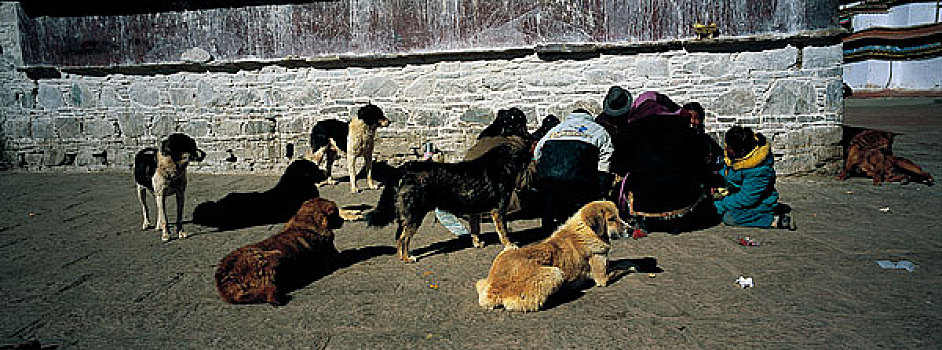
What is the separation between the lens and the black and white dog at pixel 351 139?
30.5 ft

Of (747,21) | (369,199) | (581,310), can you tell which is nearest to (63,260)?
(369,199)

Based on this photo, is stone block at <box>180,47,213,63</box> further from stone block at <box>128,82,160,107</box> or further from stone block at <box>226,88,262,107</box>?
stone block at <box>128,82,160,107</box>

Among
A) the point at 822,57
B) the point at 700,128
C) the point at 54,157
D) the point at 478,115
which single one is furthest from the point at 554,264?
the point at 54,157

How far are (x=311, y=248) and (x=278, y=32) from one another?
22.1 feet

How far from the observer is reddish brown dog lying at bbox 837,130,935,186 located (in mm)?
8742

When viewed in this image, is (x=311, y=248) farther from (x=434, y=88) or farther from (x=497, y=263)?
(x=434, y=88)

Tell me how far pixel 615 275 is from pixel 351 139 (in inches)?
219

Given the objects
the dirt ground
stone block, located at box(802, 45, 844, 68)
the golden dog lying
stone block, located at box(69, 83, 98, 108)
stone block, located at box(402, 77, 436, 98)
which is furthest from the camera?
stone block, located at box(69, 83, 98, 108)

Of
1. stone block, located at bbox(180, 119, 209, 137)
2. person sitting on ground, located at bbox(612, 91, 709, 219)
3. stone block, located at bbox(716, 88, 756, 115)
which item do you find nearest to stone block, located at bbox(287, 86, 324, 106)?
stone block, located at bbox(180, 119, 209, 137)

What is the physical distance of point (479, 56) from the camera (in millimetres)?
10094

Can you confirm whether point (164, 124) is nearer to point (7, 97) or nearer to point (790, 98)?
point (7, 97)

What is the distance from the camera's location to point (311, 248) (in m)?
5.23

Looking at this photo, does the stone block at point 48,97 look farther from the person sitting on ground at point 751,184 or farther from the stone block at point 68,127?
the person sitting on ground at point 751,184

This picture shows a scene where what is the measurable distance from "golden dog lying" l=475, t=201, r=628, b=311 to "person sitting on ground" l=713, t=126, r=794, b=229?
2.54 metres
